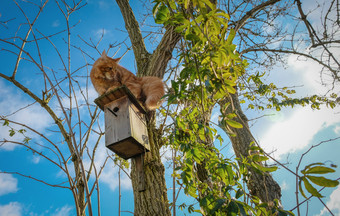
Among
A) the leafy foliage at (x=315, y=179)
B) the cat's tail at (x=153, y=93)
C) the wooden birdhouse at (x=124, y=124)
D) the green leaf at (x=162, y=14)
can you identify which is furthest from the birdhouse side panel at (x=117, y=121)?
the leafy foliage at (x=315, y=179)

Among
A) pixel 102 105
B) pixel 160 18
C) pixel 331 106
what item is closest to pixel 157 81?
pixel 102 105

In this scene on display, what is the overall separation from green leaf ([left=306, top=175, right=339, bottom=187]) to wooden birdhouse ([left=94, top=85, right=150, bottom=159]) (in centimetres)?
126

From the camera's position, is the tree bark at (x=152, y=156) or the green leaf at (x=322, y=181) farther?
the tree bark at (x=152, y=156)

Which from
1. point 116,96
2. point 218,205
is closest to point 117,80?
point 116,96

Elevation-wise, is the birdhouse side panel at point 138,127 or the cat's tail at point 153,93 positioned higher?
the cat's tail at point 153,93

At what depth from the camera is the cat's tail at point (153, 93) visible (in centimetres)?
205

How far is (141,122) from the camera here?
2.03 m

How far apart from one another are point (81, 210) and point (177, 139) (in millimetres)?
1114

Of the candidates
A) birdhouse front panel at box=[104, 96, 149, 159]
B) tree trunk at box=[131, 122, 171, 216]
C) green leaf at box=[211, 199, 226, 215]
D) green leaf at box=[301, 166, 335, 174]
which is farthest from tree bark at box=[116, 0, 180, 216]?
green leaf at box=[301, 166, 335, 174]

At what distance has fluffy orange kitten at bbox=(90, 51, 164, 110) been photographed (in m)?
2.14

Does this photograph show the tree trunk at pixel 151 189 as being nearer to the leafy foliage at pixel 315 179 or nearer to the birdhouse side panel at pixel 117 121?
the birdhouse side panel at pixel 117 121

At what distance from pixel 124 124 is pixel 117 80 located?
0.86 m

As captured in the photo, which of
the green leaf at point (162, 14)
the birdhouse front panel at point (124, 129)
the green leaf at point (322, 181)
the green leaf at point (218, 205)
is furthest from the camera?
the birdhouse front panel at point (124, 129)

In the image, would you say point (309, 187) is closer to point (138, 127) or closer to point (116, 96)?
point (138, 127)
